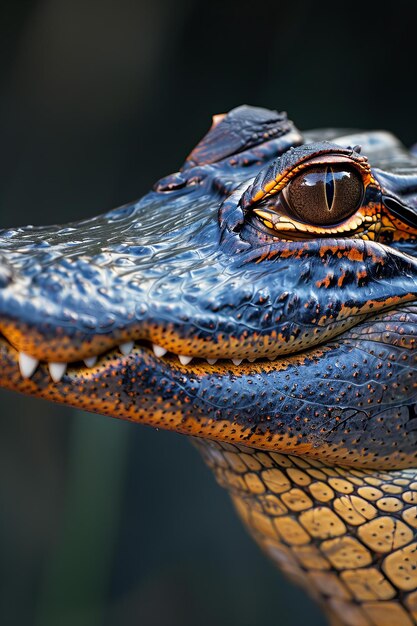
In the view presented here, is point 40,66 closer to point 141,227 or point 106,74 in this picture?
point 106,74

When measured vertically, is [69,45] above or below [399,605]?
above

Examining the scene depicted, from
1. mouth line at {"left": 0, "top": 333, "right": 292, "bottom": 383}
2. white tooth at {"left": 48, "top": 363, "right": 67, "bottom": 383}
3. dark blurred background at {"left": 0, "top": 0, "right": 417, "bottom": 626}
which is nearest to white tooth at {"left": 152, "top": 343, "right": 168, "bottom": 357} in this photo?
mouth line at {"left": 0, "top": 333, "right": 292, "bottom": 383}

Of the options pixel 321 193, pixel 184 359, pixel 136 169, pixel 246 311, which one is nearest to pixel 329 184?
pixel 321 193

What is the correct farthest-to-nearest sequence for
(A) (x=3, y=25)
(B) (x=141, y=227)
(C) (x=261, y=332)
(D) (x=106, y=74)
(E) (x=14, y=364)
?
(D) (x=106, y=74), (A) (x=3, y=25), (B) (x=141, y=227), (C) (x=261, y=332), (E) (x=14, y=364)

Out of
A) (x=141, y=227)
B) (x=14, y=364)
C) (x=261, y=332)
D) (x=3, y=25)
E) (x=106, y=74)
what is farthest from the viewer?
(x=106, y=74)

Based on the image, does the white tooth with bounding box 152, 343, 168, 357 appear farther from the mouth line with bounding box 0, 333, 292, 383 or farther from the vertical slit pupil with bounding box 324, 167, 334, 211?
the vertical slit pupil with bounding box 324, 167, 334, 211

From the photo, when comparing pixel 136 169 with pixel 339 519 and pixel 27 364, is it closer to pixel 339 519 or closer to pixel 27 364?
pixel 339 519

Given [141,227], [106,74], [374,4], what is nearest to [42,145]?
[106,74]
